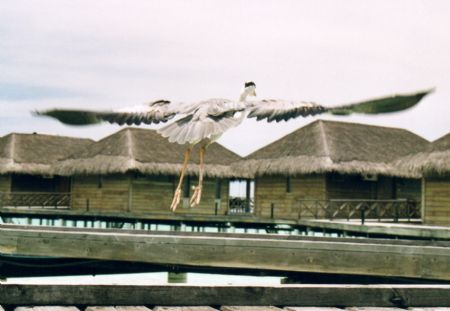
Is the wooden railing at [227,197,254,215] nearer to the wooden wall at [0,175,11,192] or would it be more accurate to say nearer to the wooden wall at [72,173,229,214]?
the wooden wall at [72,173,229,214]

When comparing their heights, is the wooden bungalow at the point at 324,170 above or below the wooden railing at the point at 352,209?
above

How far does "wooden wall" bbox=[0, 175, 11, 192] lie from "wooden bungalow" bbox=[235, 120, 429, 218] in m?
12.4

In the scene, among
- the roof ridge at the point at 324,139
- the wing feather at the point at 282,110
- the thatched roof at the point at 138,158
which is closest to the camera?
the wing feather at the point at 282,110

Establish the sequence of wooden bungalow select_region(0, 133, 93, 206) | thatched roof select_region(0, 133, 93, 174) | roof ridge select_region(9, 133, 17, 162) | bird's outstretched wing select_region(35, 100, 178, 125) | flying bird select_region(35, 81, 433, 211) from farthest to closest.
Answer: roof ridge select_region(9, 133, 17, 162)
thatched roof select_region(0, 133, 93, 174)
wooden bungalow select_region(0, 133, 93, 206)
flying bird select_region(35, 81, 433, 211)
bird's outstretched wing select_region(35, 100, 178, 125)

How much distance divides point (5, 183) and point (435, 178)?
22144 millimetres

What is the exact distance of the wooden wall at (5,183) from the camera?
38125mm

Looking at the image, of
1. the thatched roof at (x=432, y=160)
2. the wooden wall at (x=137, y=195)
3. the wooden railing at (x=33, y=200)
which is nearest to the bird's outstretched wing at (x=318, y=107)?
the thatched roof at (x=432, y=160)

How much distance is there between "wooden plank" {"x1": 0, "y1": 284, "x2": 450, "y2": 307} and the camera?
3.58 meters

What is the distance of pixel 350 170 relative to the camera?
91.9 feet

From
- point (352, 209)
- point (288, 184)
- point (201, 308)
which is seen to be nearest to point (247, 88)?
point (201, 308)

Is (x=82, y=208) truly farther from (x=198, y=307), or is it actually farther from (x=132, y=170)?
(x=198, y=307)

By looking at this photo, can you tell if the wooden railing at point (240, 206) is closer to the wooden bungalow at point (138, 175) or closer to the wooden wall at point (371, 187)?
the wooden bungalow at point (138, 175)

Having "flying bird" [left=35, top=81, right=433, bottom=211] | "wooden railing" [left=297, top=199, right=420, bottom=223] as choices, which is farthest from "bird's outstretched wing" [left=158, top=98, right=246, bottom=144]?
"wooden railing" [left=297, top=199, right=420, bottom=223]

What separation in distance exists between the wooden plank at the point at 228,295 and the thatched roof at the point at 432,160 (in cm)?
1946
